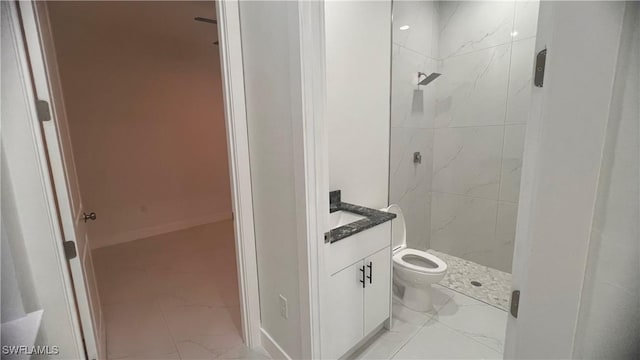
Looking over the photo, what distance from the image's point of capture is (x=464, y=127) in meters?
2.72

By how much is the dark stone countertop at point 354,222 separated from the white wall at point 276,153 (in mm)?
216

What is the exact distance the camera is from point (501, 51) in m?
2.43

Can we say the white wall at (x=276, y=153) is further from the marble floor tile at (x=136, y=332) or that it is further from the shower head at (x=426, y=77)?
Result: the shower head at (x=426, y=77)

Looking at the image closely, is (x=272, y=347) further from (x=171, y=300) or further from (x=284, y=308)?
(x=171, y=300)

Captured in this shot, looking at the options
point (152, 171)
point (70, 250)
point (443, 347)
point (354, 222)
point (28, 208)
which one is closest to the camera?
point (28, 208)

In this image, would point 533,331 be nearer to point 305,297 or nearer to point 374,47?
point 305,297

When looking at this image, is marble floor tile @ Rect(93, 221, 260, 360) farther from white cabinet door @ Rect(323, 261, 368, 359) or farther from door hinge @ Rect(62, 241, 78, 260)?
door hinge @ Rect(62, 241, 78, 260)

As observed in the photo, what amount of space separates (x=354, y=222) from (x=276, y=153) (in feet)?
2.07

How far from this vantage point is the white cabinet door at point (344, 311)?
1.46 meters

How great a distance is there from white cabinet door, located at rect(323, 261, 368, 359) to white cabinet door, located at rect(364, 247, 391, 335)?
0.05 m

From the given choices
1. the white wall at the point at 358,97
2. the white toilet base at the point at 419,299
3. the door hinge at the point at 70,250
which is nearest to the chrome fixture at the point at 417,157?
the white wall at the point at 358,97

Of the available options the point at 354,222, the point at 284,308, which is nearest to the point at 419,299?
the point at 354,222

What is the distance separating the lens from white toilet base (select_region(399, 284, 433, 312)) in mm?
2125

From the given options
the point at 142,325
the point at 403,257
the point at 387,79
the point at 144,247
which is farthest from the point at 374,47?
the point at 144,247
